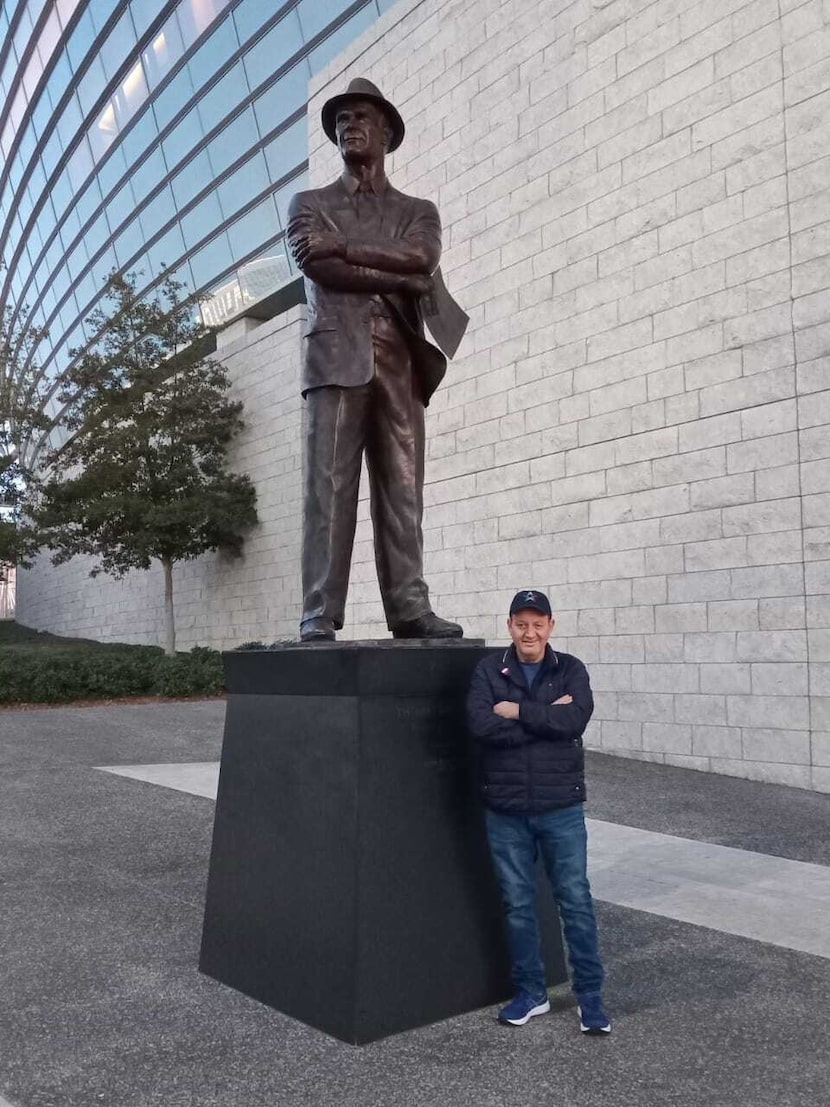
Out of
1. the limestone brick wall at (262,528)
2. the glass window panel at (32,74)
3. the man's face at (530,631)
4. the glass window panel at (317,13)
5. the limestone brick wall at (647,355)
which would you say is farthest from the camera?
the glass window panel at (32,74)

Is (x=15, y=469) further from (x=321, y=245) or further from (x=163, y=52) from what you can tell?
(x=321, y=245)

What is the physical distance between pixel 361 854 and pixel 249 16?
912 inches

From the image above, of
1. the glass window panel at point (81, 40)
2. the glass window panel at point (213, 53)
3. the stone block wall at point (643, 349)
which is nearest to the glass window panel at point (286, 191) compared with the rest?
the glass window panel at point (213, 53)

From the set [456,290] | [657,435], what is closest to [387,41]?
[456,290]

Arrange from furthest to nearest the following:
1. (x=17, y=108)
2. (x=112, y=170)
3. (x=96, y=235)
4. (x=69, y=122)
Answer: (x=17, y=108) → (x=69, y=122) → (x=96, y=235) → (x=112, y=170)

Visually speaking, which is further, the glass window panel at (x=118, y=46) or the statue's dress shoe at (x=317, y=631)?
the glass window panel at (x=118, y=46)

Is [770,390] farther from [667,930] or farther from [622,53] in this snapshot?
[667,930]

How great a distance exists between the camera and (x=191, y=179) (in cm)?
2588

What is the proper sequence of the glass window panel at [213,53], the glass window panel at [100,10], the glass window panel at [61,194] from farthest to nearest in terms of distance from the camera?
the glass window panel at [61,194] → the glass window panel at [100,10] → the glass window panel at [213,53]

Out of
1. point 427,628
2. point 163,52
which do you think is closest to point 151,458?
point 163,52

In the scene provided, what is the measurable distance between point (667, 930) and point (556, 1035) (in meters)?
1.61

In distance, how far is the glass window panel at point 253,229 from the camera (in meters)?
22.2

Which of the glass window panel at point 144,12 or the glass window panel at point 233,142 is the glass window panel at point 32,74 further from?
the glass window panel at point 233,142

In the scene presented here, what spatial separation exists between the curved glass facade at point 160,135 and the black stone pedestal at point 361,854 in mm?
17401
